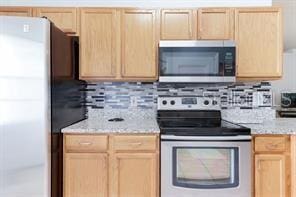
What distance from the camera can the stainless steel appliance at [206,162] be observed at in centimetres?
230

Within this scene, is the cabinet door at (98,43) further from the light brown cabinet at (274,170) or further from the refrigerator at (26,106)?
the light brown cabinet at (274,170)

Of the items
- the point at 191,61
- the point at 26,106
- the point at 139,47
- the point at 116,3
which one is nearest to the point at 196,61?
the point at 191,61

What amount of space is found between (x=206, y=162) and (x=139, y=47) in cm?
121

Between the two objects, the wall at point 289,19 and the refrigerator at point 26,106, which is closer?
the refrigerator at point 26,106

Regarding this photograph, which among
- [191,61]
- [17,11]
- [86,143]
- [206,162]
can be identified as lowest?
[206,162]

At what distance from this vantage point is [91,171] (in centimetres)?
242

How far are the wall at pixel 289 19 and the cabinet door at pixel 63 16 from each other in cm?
280

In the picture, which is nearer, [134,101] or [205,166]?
[205,166]

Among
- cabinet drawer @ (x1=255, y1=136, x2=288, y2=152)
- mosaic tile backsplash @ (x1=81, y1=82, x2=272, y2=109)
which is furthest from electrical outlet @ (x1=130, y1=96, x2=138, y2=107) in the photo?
cabinet drawer @ (x1=255, y1=136, x2=288, y2=152)

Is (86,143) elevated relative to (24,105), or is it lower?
lower

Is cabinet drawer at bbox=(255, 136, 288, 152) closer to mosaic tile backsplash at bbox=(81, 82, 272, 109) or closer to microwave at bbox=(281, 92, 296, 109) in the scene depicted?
mosaic tile backsplash at bbox=(81, 82, 272, 109)

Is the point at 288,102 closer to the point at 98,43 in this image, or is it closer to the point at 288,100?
the point at 288,100

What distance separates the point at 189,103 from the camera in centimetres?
302

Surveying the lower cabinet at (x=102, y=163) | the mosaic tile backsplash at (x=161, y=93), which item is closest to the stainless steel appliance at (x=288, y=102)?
the mosaic tile backsplash at (x=161, y=93)
